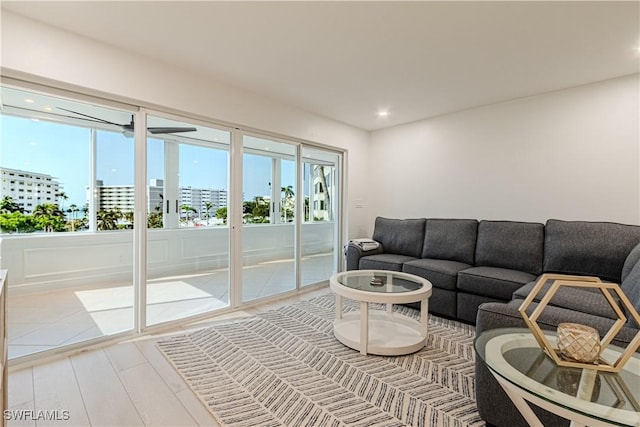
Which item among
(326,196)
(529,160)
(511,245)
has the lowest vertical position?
(511,245)

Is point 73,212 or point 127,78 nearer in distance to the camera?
point 127,78

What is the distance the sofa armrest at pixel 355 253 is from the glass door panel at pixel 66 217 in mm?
2620

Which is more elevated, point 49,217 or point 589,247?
point 49,217

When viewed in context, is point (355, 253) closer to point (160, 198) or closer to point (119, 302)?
point (160, 198)

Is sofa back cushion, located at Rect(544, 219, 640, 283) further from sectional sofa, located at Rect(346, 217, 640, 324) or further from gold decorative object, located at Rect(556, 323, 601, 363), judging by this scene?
gold decorative object, located at Rect(556, 323, 601, 363)

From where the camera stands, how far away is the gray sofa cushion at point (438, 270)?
3.10 m

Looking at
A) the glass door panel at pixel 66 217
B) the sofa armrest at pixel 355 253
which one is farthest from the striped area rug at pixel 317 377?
the sofa armrest at pixel 355 253

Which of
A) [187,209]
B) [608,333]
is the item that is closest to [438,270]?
[608,333]

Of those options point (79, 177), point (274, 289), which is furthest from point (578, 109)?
Answer: point (79, 177)

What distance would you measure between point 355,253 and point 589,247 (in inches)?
95.3

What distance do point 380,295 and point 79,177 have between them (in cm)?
431

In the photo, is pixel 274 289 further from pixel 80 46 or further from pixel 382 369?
pixel 80 46

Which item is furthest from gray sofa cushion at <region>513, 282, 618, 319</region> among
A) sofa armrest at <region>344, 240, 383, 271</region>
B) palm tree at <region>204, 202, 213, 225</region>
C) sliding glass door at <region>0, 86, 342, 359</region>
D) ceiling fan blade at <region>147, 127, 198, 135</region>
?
ceiling fan blade at <region>147, 127, 198, 135</region>

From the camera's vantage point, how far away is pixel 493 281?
2.81 metres
